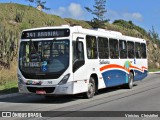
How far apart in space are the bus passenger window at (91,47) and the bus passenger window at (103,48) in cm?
57

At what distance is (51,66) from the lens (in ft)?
49.8

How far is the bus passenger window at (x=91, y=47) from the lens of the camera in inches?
658

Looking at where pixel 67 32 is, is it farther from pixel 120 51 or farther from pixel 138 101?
pixel 120 51

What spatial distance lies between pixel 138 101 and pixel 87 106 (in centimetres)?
246

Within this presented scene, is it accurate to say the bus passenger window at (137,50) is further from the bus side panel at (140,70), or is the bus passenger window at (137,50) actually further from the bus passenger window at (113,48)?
the bus passenger window at (113,48)

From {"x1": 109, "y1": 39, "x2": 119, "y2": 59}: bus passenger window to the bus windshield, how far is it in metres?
4.59

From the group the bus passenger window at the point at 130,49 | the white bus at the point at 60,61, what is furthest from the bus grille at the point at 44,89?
the bus passenger window at the point at 130,49

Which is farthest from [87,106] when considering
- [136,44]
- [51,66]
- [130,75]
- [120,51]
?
[136,44]

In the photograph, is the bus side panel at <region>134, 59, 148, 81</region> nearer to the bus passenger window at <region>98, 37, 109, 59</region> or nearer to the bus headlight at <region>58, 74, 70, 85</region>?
the bus passenger window at <region>98, 37, 109, 59</region>

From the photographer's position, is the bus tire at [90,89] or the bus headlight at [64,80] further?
the bus tire at [90,89]

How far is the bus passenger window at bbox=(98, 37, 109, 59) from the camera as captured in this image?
1809 cm

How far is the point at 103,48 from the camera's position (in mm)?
18469

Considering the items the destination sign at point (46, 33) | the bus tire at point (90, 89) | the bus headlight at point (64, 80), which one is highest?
the destination sign at point (46, 33)

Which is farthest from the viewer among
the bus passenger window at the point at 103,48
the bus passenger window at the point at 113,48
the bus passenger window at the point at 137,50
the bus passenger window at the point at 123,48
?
the bus passenger window at the point at 137,50
